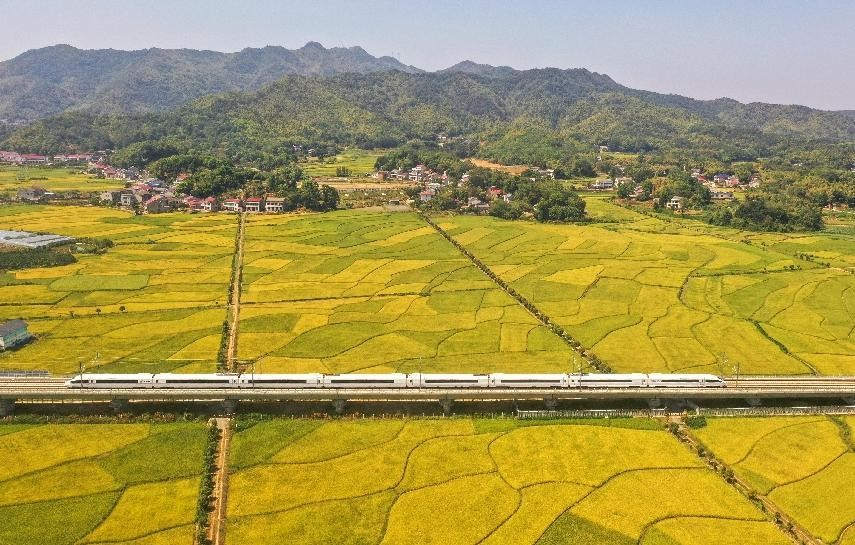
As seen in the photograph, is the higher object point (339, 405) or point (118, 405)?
point (118, 405)

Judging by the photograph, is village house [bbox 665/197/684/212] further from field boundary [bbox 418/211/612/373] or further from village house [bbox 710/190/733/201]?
field boundary [bbox 418/211/612/373]

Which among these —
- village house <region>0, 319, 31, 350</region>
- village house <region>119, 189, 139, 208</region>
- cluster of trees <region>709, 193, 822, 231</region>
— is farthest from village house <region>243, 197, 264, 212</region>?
cluster of trees <region>709, 193, 822, 231</region>

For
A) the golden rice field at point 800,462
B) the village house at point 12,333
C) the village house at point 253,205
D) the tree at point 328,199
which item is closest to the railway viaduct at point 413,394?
the golden rice field at point 800,462

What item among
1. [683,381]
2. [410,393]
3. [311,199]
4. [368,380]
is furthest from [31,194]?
[683,381]

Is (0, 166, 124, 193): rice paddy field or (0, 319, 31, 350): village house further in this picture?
(0, 166, 124, 193): rice paddy field

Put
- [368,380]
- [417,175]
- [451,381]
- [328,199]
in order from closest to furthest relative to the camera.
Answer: [451,381] → [368,380] → [328,199] → [417,175]

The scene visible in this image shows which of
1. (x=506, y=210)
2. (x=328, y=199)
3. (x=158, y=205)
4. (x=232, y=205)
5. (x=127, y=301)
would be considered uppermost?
(x=328, y=199)

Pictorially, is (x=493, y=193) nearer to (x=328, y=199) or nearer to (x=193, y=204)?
(x=328, y=199)
